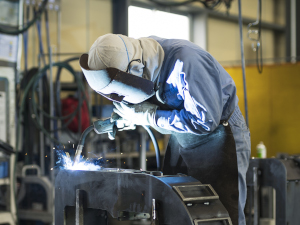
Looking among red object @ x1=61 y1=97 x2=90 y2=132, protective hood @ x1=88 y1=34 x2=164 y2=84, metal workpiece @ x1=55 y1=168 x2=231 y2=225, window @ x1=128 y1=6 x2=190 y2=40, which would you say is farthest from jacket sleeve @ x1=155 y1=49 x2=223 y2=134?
window @ x1=128 y1=6 x2=190 y2=40

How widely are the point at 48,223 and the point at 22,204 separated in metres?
0.40

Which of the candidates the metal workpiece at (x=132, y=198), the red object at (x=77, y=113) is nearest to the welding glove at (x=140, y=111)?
the metal workpiece at (x=132, y=198)

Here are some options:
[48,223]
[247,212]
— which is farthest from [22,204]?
[247,212]

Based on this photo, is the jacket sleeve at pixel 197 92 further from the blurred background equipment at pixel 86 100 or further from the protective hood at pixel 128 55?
the blurred background equipment at pixel 86 100

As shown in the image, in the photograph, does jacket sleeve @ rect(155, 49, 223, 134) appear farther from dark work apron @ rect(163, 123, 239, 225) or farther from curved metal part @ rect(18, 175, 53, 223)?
curved metal part @ rect(18, 175, 53, 223)

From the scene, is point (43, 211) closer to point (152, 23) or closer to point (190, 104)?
point (190, 104)

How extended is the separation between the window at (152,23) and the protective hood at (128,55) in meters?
4.18

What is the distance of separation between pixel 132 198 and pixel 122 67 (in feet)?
1.77

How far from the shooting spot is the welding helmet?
163cm

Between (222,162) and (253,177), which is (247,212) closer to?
(253,177)

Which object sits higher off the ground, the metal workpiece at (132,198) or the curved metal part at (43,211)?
the metal workpiece at (132,198)

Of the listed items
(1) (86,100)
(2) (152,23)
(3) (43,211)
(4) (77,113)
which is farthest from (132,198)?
(2) (152,23)

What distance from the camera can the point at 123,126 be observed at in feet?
6.45

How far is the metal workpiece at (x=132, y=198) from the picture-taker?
1340 millimetres
